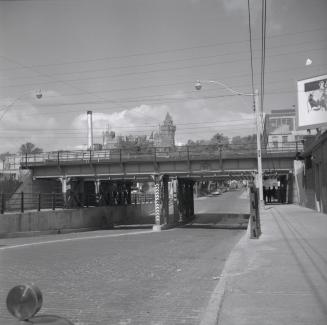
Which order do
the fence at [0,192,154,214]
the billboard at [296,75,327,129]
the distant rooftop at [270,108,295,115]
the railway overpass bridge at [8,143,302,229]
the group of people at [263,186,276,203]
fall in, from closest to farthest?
the fence at [0,192,154,214], the billboard at [296,75,327,129], the railway overpass bridge at [8,143,302,229], the group of people at [263,186,276,203], the distant rooftop at [270,108,295,115]

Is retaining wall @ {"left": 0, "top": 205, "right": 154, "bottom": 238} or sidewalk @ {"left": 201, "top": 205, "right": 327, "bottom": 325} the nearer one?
sidewalk @ {"left": 201, "top": 205, "right": 327, "bottom": 325}

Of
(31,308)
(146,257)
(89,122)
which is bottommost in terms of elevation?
(146,257)

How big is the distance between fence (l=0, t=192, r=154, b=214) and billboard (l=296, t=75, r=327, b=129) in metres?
22.3

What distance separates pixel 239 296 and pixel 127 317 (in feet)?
6.27

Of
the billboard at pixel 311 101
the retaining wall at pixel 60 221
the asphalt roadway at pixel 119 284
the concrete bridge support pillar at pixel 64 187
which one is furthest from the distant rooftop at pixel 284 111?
the asphalt roadway at pixel 119 284

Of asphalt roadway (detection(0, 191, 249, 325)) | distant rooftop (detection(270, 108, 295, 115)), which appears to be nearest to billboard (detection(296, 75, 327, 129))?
asphalt roadway (detection(0, 191, 249, 325))

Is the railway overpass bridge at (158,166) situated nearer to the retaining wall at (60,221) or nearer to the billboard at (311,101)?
the billboard at (311,101)

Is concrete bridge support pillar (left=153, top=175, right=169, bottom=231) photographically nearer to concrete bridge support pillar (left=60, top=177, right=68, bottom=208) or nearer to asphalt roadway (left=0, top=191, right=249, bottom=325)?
concrete bridge support pillar (left=60, top=177, right=68, bottom=208)

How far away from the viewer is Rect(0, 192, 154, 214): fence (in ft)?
119

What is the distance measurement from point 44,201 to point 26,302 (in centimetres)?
4392

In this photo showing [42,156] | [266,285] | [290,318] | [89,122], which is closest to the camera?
[290,318]

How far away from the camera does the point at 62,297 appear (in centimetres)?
910

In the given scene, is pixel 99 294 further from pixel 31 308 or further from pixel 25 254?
pixel 25 254

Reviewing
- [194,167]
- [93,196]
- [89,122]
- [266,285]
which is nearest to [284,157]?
[194,167]
